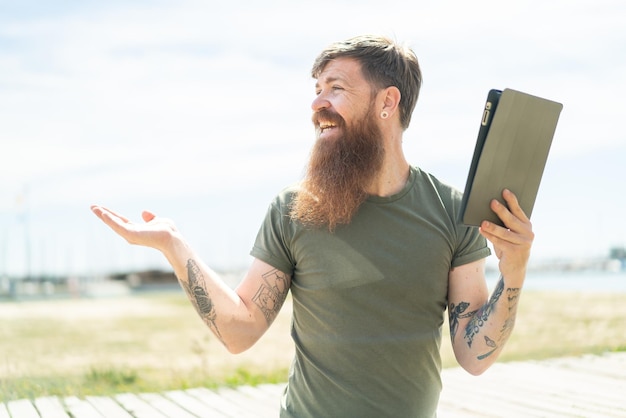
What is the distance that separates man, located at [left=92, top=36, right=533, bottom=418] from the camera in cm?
259

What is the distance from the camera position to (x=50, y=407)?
16.3 feet

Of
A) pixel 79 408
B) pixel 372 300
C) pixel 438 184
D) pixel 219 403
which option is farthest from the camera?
pixel 219 403

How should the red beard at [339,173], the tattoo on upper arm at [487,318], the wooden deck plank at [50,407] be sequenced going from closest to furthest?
1. the tattoo on upper arm at [487,318]
2. the red beard at [339,173]
3. the wooden deck plank at [50,407]

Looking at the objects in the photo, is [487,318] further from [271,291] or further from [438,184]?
[271,291]

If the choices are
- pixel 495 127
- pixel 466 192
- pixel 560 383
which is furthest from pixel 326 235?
pixel 560 383

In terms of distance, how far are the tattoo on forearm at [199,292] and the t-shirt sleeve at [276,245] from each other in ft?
0.81

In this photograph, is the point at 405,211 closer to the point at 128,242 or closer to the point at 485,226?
the point at 485,226

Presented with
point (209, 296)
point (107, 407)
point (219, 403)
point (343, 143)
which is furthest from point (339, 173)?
point (107, 407)

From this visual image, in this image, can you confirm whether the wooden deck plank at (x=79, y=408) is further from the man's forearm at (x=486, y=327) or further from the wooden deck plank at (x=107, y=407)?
the man's forearm at (x=486, y=327)

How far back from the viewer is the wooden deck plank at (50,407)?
479 centimetres

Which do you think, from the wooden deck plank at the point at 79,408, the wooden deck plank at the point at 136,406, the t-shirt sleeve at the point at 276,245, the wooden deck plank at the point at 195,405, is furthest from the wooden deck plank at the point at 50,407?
the t-shirt sleeve at the point at 276,245

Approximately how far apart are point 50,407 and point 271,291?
3021mm

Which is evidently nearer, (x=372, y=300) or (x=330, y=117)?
(x=372, y=300)

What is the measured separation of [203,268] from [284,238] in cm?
33
